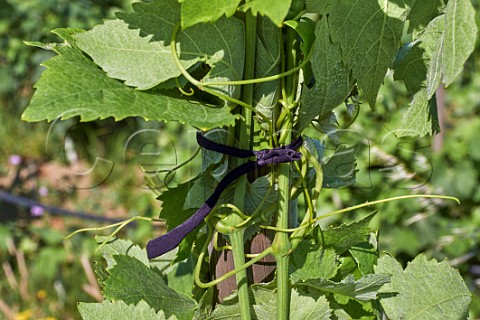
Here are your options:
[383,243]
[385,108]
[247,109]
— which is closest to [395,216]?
[383,243]

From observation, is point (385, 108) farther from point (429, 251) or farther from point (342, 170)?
point (342, 170)

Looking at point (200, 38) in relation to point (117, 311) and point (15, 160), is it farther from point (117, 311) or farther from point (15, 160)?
point (15, 160)

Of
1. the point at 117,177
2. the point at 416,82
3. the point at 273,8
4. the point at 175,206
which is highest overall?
the point at 273,8

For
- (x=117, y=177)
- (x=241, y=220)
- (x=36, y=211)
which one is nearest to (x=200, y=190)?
(x=241, y=220)

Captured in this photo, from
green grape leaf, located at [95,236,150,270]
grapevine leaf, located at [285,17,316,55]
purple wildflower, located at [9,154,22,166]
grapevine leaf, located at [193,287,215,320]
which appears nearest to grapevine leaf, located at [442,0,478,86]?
Result: grapevine leaf, located at [285,17,316,55]

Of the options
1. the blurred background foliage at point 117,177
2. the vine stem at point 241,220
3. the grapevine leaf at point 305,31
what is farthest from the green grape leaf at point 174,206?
the blurred background foliage at point 117,177
